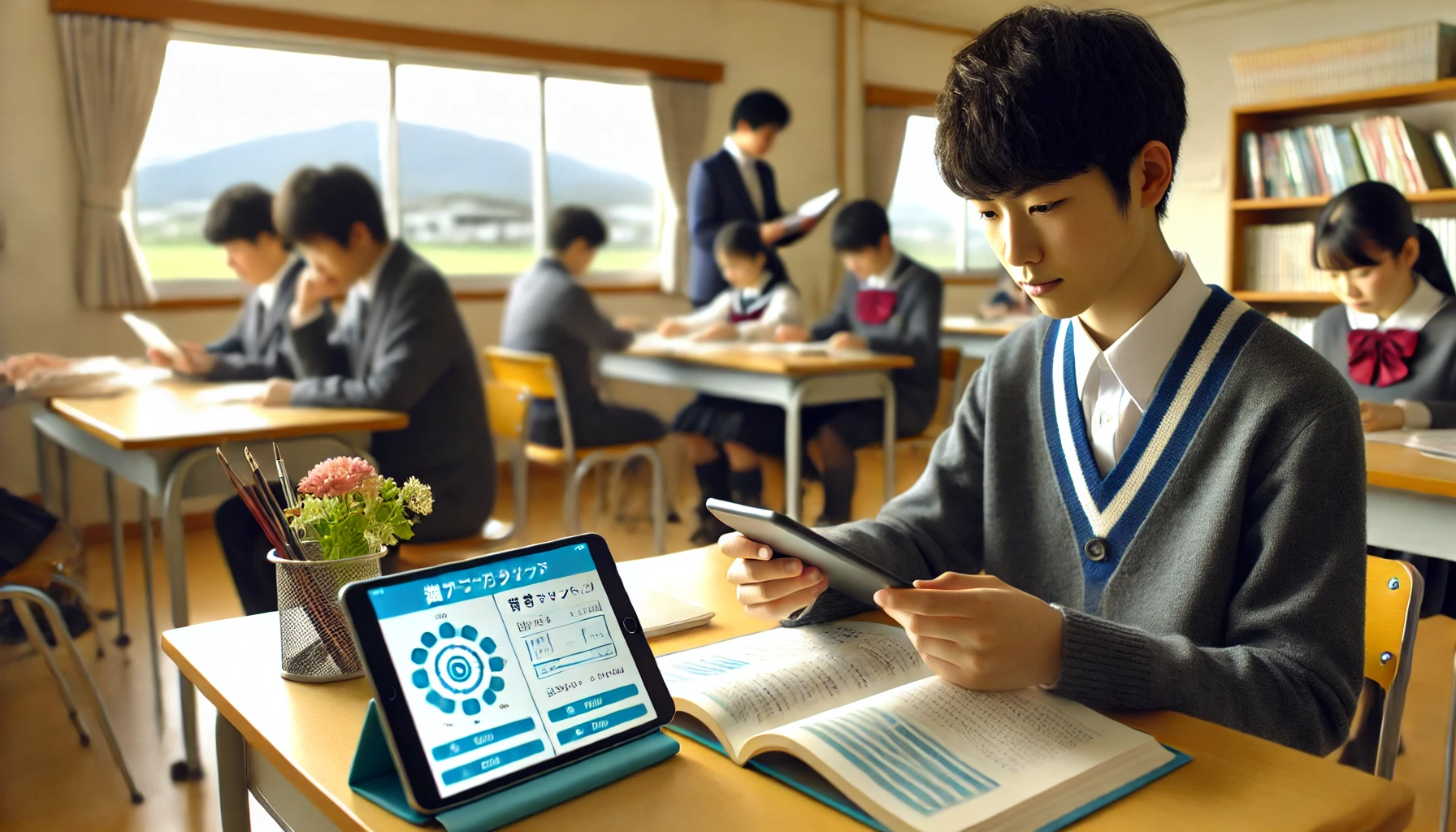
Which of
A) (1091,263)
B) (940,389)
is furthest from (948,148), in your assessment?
(940,389)

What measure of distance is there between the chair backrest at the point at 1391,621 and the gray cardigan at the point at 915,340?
260cm

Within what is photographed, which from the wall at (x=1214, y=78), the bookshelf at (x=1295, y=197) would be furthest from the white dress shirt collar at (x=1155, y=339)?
the wall at (x=1214, y=78)

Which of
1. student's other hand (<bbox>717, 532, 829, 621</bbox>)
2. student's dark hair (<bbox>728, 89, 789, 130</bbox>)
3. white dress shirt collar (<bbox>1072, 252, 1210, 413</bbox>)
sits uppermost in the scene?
student's dark hair (<bbox>728, 89, 789, 130</bbox>)

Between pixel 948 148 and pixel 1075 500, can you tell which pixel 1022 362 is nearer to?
pixel 1075 500

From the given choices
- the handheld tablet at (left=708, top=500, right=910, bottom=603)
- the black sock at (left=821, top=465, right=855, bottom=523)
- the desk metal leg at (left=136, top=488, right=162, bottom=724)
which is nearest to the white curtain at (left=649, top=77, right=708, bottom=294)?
the black sock at (left=821, top=465, right=855, bottom=523)

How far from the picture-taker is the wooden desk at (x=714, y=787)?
2.14 ft

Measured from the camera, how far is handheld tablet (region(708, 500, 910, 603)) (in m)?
Answer: 0.79

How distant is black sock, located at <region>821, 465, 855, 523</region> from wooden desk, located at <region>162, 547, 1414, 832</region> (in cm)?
296

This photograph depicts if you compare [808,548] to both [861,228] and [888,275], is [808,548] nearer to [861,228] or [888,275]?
[861,228]

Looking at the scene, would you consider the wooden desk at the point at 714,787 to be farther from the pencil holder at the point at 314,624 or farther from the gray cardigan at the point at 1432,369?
the gray cardigan at the point at 1432,369

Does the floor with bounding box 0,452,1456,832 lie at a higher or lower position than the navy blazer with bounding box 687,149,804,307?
lower

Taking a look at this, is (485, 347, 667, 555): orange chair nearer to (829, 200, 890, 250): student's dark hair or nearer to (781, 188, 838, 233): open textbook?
(829, 200, 890, 250): student's dark hair

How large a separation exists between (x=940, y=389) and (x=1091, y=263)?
10.3 feet

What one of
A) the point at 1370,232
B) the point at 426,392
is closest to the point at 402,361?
the point at 426,392
